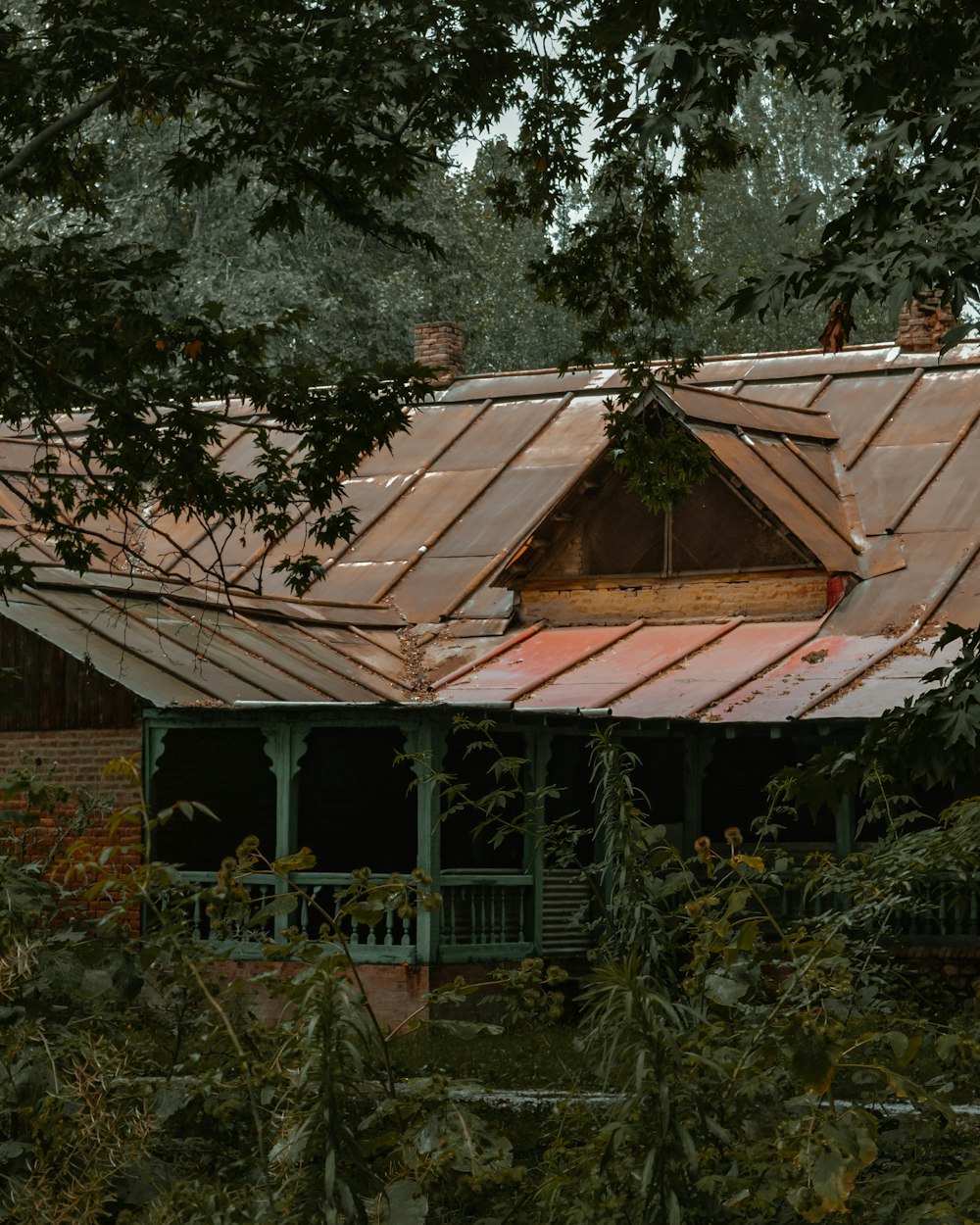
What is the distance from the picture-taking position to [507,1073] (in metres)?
12.5

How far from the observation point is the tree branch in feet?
39.7

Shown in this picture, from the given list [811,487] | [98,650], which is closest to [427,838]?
[98,650]

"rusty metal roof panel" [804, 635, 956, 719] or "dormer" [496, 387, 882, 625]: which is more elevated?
"dormer" [496, 387, 882, 625]

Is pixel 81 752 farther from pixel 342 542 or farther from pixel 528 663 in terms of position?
pixel 342 542

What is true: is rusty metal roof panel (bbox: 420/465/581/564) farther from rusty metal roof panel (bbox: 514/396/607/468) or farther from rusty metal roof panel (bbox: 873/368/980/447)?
rusty metal roof panel (bbox: 873/368/980/447)

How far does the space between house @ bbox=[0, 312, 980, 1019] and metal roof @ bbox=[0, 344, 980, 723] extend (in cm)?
4

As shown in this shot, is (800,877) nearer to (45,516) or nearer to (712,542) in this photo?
(45,516)

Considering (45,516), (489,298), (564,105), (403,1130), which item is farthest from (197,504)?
(489,298)

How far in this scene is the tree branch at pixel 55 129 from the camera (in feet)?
39.7

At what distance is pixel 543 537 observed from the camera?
20484 mm

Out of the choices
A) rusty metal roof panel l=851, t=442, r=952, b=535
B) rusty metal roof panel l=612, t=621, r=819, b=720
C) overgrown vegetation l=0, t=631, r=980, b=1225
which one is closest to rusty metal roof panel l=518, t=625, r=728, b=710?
rusty metal roof panel l=612, t=621, r=819, b=720

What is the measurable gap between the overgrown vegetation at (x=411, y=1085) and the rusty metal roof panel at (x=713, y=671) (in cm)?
1037

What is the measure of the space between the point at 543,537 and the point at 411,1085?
15385mm

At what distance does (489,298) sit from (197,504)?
34.5 metres
